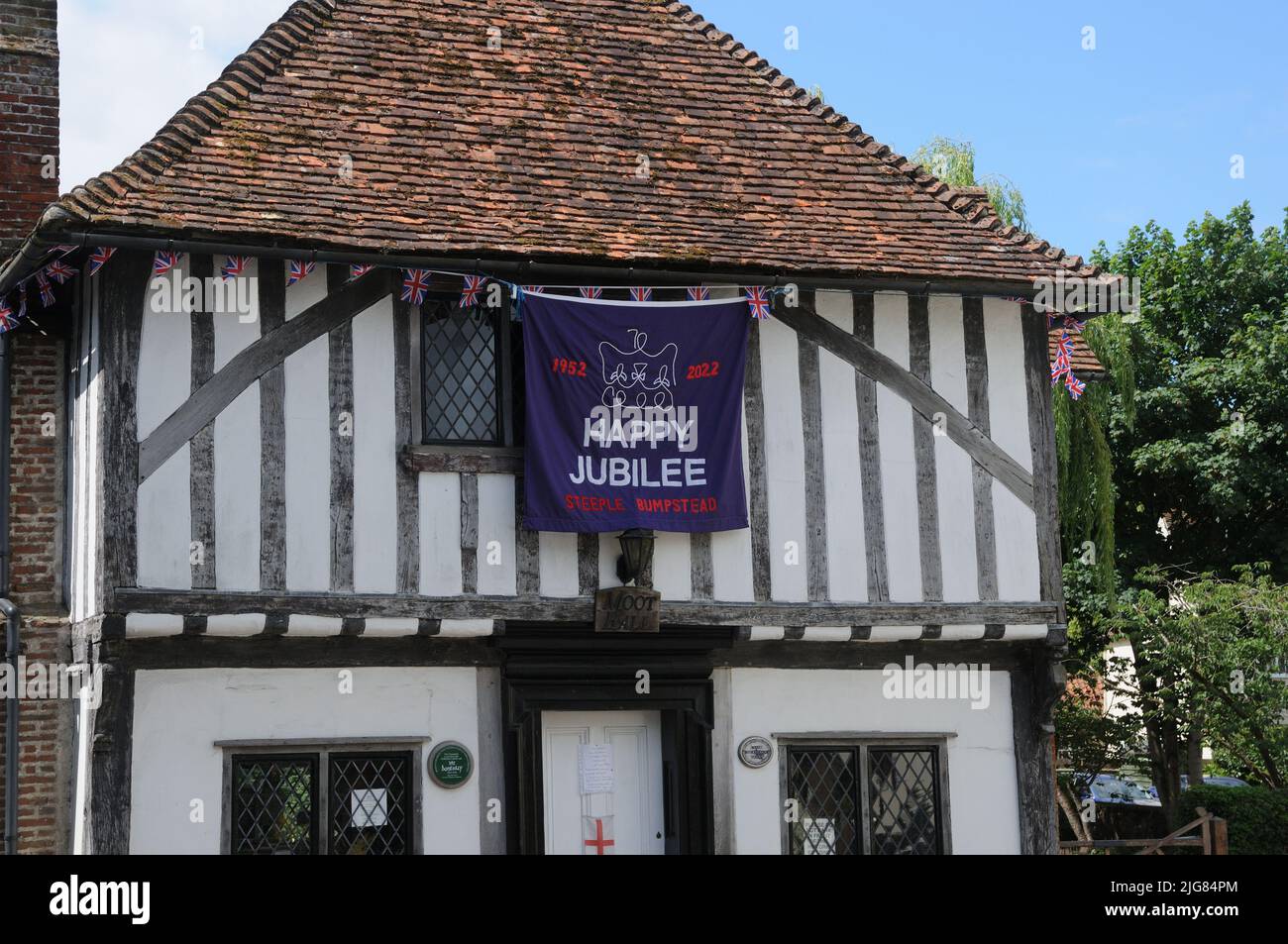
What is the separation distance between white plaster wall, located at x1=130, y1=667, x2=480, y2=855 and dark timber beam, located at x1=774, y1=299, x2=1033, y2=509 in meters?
3.39

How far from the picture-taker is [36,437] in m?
11.6

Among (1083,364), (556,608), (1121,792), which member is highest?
(1083,364)

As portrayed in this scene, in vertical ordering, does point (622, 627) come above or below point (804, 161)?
below

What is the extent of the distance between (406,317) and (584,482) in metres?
1.62

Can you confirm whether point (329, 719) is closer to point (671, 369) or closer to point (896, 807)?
point (671, 369)

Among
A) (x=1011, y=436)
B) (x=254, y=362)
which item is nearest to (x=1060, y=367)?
(x=1011, y=436)

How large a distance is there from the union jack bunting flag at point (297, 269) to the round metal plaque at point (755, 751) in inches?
170

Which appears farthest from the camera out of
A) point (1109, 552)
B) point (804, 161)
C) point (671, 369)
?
point (1109, 552)

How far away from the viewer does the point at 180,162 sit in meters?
10.8

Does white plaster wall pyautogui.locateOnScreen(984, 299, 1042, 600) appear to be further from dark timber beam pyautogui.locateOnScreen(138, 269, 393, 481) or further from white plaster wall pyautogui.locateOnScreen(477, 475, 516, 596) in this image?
dark timber beam pyautogui.locateOnScreen(138, 269, 393, 481)

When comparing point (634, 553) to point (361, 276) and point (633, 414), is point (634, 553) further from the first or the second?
point (361, 276)

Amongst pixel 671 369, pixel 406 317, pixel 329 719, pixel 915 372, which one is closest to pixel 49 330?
pixel 406 317

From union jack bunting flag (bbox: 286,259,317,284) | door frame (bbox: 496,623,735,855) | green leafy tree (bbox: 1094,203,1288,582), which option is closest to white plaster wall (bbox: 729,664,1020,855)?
door frame (bbox: 496,623,735,855)

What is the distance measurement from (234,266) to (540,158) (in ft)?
8.12
